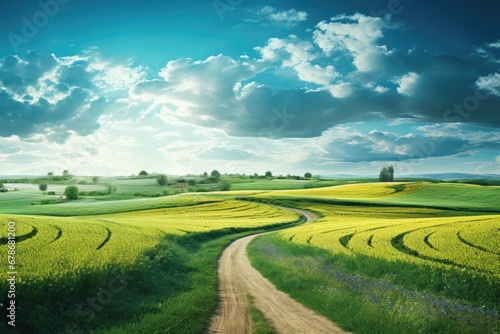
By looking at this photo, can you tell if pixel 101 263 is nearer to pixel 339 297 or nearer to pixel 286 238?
pixel 339 297

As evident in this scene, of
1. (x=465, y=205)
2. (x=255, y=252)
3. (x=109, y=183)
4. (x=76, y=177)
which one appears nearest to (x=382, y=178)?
(x=465, y=205)

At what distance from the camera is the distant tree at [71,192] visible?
91500 millimetres

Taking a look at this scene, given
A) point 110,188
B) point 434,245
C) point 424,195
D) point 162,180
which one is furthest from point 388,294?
point 162,180

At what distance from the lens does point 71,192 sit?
92.7 metres

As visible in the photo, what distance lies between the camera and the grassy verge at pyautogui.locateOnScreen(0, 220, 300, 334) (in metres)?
9.89

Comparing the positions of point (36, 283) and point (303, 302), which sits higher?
point (36, 283)

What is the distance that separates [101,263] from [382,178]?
159129 millimetres

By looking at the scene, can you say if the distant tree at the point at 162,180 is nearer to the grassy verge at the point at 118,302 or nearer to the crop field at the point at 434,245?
the crop field at the point at 434,245

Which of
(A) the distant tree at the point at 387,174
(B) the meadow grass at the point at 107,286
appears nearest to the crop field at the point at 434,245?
(B) the meadow grass at the point at 107,286

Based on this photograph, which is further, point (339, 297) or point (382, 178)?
point (382, 178)

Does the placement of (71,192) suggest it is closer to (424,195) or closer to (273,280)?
(424,195)

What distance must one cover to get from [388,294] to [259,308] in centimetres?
447

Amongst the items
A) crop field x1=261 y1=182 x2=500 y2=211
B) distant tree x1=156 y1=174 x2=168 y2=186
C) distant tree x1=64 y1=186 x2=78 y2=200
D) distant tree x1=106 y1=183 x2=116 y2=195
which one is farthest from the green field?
distant tree x1=156 y1=174 x2=168 y2=186

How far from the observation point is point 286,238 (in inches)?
1216
